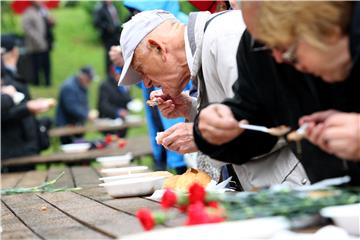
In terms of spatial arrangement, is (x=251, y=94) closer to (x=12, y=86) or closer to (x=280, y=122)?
(x=280, y=122)

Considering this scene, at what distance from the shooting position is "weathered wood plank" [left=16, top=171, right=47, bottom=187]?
614cm

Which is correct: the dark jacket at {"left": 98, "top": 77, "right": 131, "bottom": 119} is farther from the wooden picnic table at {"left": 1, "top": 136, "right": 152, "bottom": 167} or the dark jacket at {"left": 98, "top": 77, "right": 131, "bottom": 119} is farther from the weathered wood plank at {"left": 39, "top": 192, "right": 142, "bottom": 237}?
the weathered wood plank at {"left": 39, "top": 192, "right": 142, "bottom": 237}

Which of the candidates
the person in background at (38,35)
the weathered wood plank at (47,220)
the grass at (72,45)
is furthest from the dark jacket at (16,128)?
the person in background at (38,35)

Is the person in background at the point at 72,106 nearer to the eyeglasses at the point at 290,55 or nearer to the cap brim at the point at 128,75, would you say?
the cap brim at the point at 128,75

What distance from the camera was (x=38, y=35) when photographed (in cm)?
1880

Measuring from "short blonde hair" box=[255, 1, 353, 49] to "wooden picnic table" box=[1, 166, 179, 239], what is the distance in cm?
75

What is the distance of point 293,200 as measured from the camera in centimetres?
252

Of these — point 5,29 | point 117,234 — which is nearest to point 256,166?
point 117,234

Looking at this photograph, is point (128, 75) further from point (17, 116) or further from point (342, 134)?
point (17, 116)

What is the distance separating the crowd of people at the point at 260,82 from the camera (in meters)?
2.47

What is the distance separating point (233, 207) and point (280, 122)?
63 centimetres

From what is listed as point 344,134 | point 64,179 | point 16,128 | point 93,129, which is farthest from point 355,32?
point 93,129

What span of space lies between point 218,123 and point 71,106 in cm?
1042

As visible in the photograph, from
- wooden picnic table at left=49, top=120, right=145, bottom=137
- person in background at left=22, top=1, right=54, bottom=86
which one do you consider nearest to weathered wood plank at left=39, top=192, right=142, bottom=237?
wooden picnic table at left=49, top=120, right=145, bottom=137
